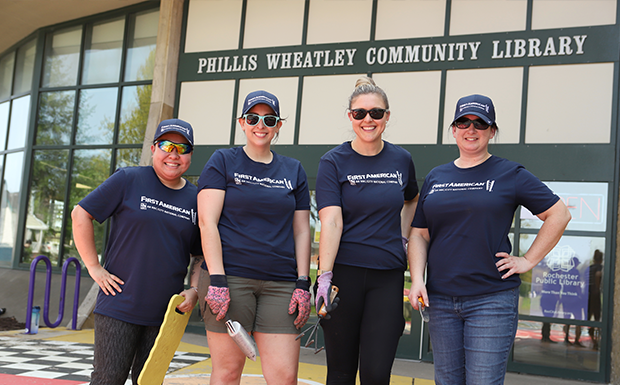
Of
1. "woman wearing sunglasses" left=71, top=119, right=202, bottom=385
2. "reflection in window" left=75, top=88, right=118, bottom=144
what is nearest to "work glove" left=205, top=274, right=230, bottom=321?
"woman wearing sunglasses" left=71, top=119, right=202, bottom=385

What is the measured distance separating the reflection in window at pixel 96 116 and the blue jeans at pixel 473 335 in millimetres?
8361

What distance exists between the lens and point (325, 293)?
2.35 meters

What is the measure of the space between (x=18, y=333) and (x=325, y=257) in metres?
6.01

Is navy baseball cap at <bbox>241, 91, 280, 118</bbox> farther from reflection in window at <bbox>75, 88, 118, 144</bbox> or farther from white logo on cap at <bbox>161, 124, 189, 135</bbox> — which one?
reflection in window at <bbox>75, 88, 118, 144</bbox>

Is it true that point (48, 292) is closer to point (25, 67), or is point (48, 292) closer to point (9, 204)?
point (9, 204)

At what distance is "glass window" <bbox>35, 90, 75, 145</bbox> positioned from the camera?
→ 995cm

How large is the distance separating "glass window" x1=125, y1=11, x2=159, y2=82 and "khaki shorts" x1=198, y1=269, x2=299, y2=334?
301 inches

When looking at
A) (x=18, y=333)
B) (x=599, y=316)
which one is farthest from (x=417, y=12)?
(x=18, y=333)

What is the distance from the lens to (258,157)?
2.61 metres

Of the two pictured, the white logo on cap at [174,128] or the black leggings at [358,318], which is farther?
the white logo on cap at [174,128]

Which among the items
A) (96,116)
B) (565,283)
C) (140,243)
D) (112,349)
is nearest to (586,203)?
(565,283)

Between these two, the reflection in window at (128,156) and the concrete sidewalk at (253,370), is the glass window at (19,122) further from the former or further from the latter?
the concrete sidewalk at (253,370)

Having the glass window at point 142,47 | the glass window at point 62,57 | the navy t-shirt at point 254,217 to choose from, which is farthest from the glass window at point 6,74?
the navy t-shirt at point 254,217

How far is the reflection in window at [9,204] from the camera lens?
10578 mm
